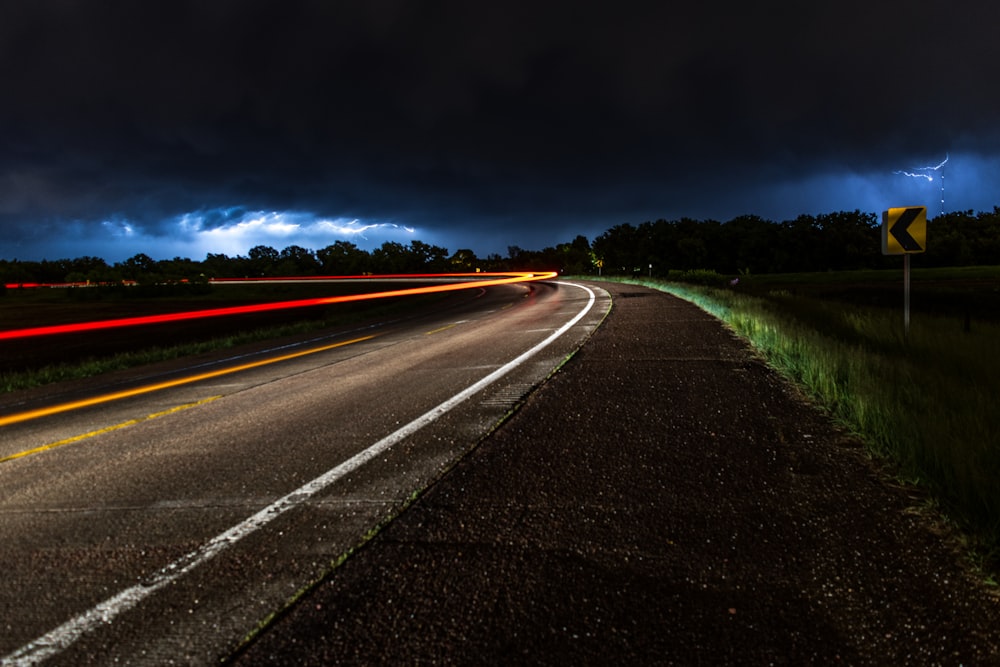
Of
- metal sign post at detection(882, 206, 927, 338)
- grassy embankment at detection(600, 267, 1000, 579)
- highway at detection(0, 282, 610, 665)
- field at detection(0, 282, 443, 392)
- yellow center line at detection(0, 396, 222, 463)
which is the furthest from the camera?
field at detection(0, 282, 443, 392)

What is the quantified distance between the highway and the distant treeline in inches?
2694

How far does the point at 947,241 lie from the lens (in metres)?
101

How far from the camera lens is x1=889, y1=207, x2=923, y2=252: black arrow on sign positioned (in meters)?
10.1

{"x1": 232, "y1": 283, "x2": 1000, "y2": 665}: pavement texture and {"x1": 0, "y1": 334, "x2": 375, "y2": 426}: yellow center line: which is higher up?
{"x1": 0, "y1": 334, "x2": 375, "y2": 426}: yellow center line

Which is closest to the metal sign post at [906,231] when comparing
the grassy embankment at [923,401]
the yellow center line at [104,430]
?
the grassy embankment at [923,401]

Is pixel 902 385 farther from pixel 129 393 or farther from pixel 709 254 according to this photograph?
pixel 709 254

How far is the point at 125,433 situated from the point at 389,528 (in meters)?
4.37

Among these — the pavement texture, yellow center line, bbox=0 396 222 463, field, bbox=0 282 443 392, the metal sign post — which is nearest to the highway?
yellow center line, bbox=0 396 222 463

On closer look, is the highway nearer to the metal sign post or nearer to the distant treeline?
the metal sign post

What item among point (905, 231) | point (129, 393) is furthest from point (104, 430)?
point (905, 231)

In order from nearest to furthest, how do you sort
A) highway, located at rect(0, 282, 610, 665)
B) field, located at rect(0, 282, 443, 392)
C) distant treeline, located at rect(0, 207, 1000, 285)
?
highway, located at rect(0, 282, 610, 665) < field, located at rect(0, 282, 443, 392) < distant treeline, located at rect(0, 207, 1000, 285)

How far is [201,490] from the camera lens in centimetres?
398

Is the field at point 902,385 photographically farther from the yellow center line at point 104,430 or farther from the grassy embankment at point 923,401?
the yellow center line at point 104,430

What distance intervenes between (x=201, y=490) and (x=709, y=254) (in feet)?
448
